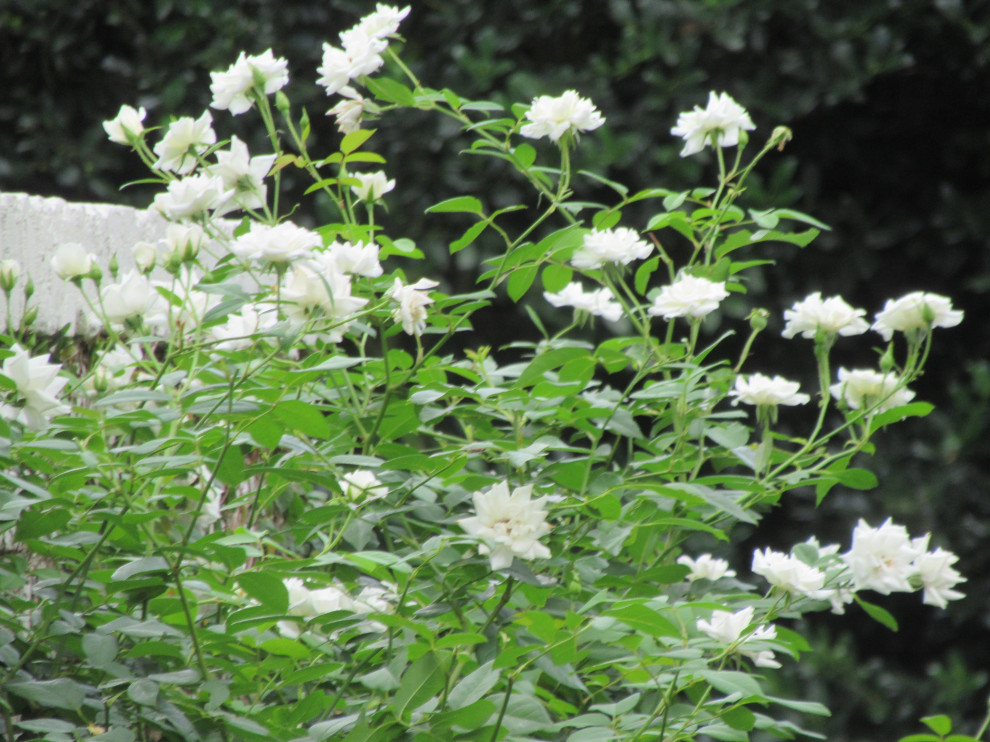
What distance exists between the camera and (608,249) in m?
0.93

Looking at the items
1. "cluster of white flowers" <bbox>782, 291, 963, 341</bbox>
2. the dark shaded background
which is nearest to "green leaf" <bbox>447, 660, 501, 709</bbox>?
"cluster of white flowers" <bbox>782, 291, 963, 341</bbox>

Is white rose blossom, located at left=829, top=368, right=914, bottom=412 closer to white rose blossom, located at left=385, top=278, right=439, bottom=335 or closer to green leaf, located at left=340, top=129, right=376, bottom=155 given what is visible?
white rose blossom, located at left=385, top=278, right=439, bottom=335

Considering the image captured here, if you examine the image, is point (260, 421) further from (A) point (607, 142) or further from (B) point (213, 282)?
(A) point (607, 142)

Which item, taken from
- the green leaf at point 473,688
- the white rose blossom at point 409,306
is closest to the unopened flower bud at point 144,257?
the white rose blossom at point 409,306

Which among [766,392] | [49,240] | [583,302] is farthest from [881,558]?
[49,240]

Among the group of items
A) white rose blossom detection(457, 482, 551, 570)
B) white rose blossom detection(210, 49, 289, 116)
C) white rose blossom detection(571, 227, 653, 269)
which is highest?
white rose blossom detection(210, 49, 289, 116)

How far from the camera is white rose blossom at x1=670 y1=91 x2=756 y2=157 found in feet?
3.37

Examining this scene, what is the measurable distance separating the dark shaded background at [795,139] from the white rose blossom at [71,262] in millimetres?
1326

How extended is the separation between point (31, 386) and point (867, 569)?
0.70 m

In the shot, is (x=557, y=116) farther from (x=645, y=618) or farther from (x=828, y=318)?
(x=645, y=618)

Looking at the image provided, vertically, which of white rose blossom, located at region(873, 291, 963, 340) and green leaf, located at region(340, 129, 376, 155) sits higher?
green leaf, located at region(340, 129, 376, 155)

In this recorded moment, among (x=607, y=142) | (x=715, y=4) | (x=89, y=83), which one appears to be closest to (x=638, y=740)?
(x=607, y=142)

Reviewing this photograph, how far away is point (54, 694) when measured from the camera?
744mm

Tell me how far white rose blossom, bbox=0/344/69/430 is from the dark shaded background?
56.2 inches
